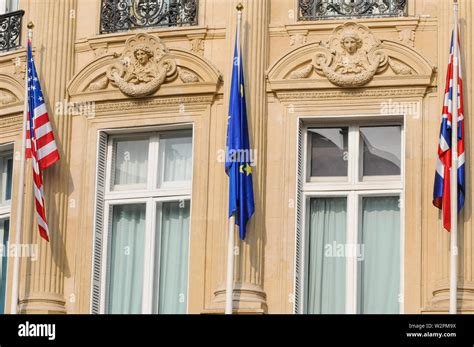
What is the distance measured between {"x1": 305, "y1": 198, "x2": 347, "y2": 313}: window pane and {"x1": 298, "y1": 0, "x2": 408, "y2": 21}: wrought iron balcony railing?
3559mm

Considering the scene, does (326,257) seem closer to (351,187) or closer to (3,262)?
(351,187)

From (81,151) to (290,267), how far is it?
4.84 m

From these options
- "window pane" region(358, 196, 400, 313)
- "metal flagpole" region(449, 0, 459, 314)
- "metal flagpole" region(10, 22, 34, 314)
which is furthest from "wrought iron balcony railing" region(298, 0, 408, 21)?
"metal flagpole" region(10, 22, 34, 314)

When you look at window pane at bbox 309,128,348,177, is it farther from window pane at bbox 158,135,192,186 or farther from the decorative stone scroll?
the decorative stone scroll

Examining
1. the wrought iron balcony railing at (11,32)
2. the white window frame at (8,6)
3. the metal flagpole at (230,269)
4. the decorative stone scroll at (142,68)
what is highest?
the white window frame at (8,6)

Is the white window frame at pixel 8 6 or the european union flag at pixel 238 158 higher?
the white window frame at pixel 8 6

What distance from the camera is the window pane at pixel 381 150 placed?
38.8 m

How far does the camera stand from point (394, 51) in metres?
38.8

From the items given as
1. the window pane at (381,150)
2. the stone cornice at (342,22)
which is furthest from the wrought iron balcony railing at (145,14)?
the window pane at (381,150)

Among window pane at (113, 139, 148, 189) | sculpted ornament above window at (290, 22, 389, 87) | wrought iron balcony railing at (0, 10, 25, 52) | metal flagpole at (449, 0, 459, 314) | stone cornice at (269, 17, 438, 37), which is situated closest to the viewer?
metal flagpole at (449, 0, 459, 314)

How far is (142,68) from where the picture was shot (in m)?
39.9

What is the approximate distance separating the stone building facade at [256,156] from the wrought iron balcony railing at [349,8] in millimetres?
38

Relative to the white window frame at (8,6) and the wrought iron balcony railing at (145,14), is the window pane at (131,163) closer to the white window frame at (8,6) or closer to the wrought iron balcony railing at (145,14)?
the wrought iron balcony railing at (145,14)

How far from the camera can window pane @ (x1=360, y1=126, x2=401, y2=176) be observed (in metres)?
38.8
